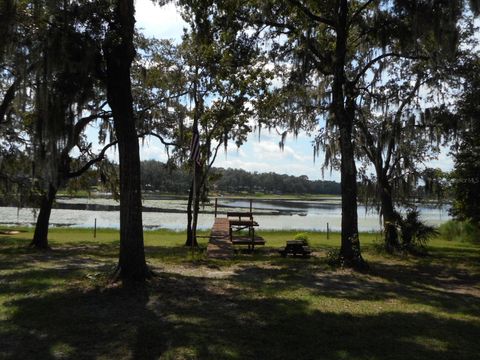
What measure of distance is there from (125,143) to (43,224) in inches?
379

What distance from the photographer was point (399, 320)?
5797 mm

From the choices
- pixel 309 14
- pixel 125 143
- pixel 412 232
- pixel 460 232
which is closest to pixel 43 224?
pixel 125 143

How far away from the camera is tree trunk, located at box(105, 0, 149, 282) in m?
7.43

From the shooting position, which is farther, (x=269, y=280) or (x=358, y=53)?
(x=358, y=53)

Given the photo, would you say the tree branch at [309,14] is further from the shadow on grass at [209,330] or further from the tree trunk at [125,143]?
the shadow on grass at [209,330]

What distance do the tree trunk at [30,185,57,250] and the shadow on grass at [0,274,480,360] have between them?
9.37 meters

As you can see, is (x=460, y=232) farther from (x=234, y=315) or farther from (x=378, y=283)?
(x=234, y=315)

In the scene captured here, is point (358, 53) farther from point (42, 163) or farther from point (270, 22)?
point (42, 163)

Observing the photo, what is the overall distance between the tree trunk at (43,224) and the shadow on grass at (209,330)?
9369 millimetres

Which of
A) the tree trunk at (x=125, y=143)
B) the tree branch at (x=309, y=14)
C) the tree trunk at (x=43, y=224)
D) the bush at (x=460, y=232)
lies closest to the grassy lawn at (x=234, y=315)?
the tree trunk at (x=125, y=143)

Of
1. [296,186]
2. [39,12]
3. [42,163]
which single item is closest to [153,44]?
[42,163]

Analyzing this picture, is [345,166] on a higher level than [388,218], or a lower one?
higher

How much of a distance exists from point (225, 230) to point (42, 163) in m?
6.71

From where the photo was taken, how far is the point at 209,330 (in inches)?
199
